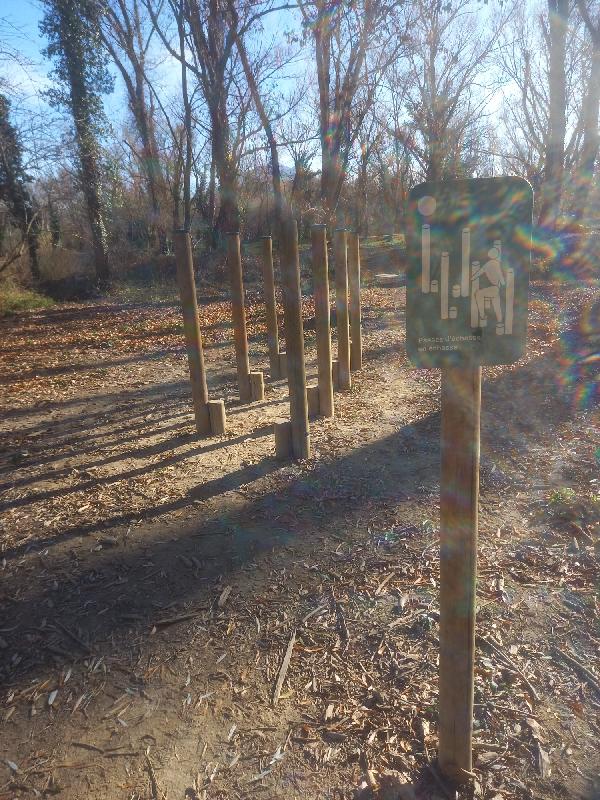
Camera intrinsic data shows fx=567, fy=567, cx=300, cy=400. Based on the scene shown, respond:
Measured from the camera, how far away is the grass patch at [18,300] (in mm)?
15445

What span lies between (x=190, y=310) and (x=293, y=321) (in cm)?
110

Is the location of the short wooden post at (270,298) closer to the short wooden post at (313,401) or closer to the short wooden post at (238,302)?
the short wooden post at (238,302)

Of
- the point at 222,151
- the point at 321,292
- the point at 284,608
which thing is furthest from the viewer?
the point at 222,151

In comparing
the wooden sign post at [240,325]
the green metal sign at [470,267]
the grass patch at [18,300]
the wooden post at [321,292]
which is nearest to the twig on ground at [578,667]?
the green metal sign at [470,267]

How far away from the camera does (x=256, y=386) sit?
6387 mm

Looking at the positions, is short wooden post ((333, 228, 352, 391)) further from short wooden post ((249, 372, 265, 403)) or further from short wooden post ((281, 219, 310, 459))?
short wooden post ((281, 219, 310, 459))

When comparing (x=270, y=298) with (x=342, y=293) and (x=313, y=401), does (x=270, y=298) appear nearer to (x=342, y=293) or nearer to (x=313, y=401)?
(x=342, y=293)

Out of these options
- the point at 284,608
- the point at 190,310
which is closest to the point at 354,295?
the point at 190,310

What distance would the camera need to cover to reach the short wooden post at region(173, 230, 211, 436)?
197 inches

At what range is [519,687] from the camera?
2352 millimetres

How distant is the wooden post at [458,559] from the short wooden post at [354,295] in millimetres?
5329

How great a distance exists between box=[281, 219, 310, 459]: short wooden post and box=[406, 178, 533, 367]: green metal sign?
111 inches

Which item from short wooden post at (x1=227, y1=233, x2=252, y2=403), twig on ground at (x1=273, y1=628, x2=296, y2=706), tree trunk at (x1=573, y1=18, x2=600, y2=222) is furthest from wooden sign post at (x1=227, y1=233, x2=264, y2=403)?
tree trunk at (x1=573, y1=18, x2=600, y2=222)

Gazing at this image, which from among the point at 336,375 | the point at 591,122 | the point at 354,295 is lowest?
the point at 336,375
